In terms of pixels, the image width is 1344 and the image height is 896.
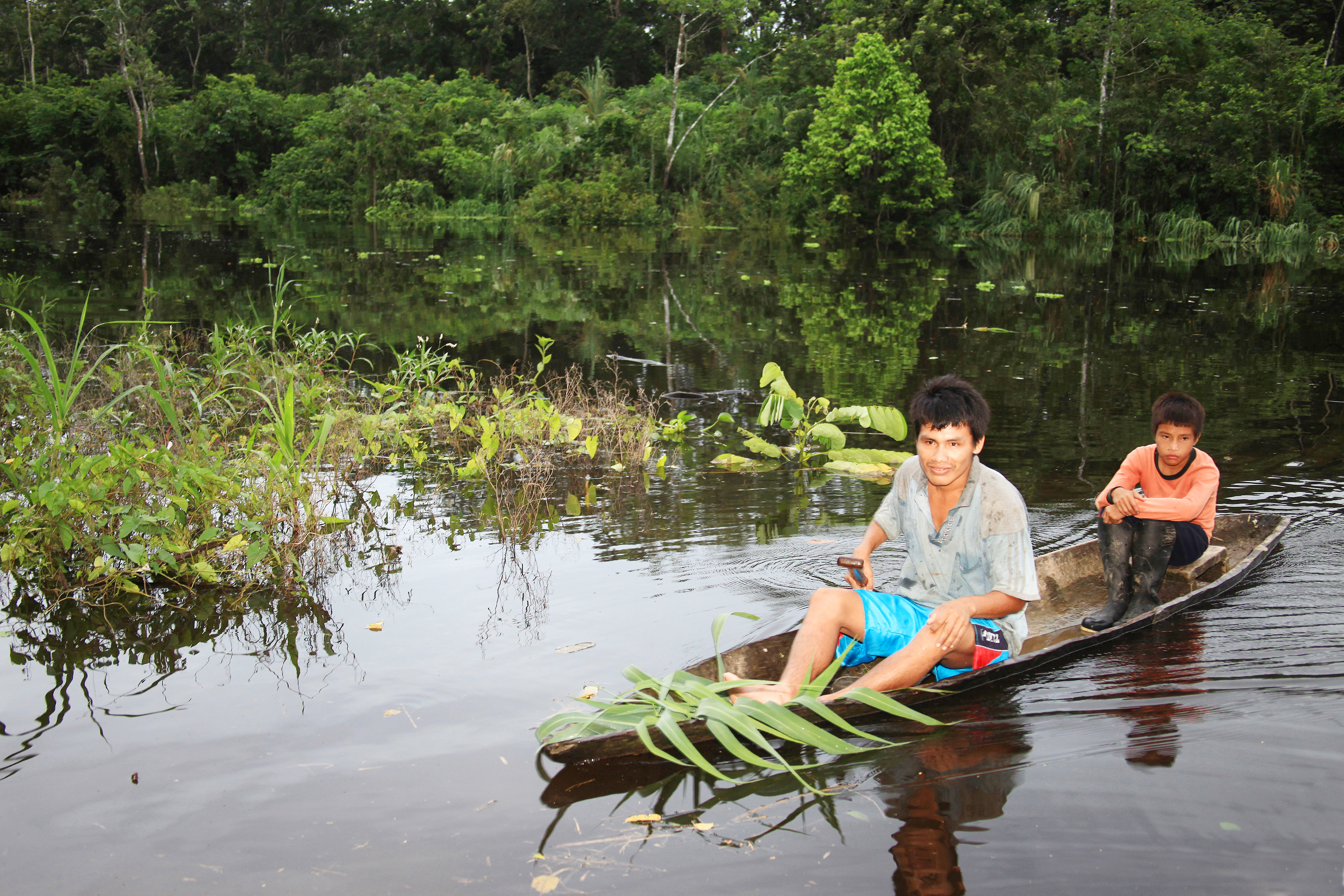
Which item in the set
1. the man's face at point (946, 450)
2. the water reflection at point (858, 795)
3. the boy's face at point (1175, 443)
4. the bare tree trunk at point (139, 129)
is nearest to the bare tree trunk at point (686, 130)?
the bare tree trunk at point (139, 129)

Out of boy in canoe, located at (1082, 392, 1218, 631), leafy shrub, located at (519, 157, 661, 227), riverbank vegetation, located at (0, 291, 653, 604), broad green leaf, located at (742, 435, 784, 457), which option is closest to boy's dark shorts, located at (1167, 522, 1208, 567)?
boy in canoe, located at (1082, 392, 1218, 631)

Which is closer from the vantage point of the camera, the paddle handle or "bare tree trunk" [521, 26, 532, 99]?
the paddle handle

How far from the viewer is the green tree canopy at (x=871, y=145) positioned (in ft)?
A: 72.9

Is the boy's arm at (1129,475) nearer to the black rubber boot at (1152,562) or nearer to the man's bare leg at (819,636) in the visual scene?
the black rubber boot at (1152,562)

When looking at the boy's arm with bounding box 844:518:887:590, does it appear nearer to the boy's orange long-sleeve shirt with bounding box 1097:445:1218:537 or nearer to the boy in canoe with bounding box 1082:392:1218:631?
the boy in canoe with bounding box 1082:392:1218:631

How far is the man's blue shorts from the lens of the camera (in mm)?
3434

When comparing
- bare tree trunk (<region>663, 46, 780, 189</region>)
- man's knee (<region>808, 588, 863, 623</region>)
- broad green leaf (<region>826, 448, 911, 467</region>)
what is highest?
bare tree trunk (<region>663, 46, 780, 189</region>)

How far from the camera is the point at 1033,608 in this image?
4.46m

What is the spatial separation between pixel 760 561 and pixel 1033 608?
1.24m

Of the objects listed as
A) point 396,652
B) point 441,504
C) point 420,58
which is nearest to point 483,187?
point 420,58

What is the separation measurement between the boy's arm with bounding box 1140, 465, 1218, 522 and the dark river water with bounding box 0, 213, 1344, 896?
1.43 ft

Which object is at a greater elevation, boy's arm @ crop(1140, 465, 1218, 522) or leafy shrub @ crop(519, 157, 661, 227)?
leafy shrub @ crop(519, 157, 661, 227)

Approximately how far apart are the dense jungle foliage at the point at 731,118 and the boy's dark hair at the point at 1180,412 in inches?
754

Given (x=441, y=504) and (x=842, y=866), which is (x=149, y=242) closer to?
(x=441, y=504)
